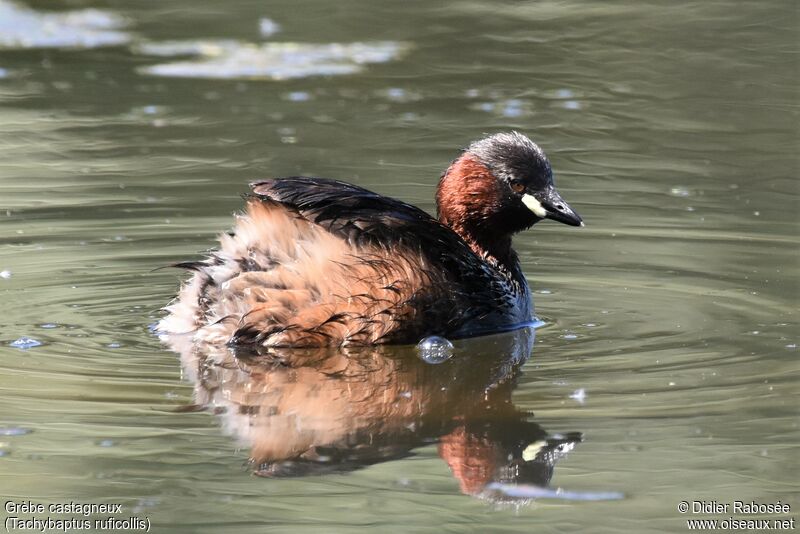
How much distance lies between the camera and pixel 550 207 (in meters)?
7.15

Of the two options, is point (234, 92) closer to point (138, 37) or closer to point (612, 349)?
point (138, 37)

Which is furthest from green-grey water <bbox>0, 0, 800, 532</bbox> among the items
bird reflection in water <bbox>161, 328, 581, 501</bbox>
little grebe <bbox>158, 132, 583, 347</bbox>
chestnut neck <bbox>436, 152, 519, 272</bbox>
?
chestnut neck <bbox>436, 152, 519, 272</bbox>

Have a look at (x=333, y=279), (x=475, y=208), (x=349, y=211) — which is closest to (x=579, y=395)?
(x=333, y=279)

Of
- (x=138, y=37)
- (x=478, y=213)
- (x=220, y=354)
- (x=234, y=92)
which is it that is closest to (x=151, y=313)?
(x=220, y=354)

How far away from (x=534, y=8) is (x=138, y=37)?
4291mm

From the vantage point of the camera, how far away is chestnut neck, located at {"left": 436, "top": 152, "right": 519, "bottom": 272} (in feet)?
23.6

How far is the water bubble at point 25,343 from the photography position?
20.7 ft

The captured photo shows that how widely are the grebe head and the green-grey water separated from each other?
52 centimetres

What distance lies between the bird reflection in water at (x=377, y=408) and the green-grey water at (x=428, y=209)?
21mm

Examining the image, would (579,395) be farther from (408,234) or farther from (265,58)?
(265,58)

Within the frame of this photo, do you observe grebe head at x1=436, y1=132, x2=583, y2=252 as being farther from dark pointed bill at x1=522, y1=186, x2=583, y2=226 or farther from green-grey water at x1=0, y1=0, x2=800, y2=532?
green-grey water at x1=0, y1=0, x2=800, y2=532

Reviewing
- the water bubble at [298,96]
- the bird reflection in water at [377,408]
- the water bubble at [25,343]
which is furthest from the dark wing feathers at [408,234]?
the water bubble at [298,96]

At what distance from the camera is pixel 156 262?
8.02 metres

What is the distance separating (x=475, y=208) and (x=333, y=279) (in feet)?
4.00
